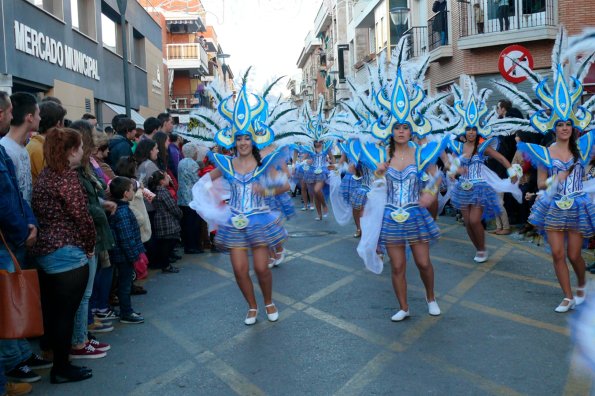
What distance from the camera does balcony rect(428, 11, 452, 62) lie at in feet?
68.6

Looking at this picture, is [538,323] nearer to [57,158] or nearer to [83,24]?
[57,158]

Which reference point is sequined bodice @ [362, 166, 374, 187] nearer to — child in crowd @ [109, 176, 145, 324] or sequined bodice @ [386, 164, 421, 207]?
sequined bodice @ [386, 164, 421, 207]

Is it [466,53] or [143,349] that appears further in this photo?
[466,53]

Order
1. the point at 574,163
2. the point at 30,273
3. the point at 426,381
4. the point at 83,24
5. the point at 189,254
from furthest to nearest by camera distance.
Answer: the point at 83,24 → the point at 189,254 → the point at 574,163 → the point at 426,381 → the point at 30,273

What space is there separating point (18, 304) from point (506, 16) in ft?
60.7

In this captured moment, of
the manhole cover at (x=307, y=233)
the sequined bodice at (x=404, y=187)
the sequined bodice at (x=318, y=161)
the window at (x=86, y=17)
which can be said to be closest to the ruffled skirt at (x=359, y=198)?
the manhole cover at (x=307, y=233)

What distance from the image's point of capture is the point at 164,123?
9633 mm

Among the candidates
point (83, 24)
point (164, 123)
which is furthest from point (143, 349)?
point (83, 24)

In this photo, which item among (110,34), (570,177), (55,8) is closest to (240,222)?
(570,177)

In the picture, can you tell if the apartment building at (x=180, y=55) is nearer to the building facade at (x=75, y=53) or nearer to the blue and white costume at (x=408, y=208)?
the building facade at (x=75, y=53)

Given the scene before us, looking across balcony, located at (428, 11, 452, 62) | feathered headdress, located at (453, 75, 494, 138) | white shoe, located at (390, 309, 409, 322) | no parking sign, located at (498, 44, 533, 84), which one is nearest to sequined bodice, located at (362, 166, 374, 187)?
feathered headdress, located at (453, 75, 494, 138)

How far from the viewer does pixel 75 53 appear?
17047 millimetres

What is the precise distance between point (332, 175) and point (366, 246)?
15.3 feet

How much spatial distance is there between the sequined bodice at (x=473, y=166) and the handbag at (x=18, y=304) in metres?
5.79
